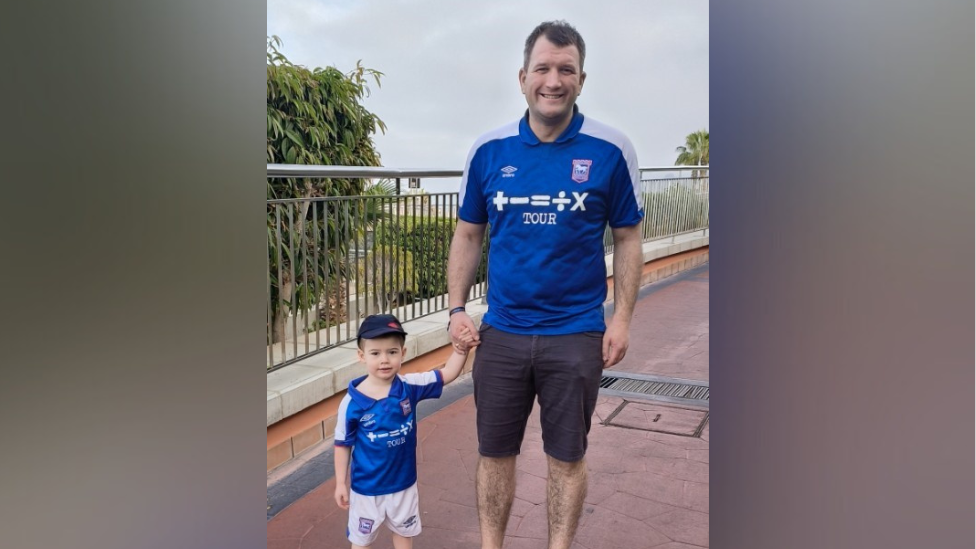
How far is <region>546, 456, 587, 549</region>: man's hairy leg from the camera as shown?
2.39 meters

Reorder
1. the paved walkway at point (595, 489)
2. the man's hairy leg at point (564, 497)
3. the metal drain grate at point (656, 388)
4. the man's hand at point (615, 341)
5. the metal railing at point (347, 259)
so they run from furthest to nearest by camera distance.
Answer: the metal drain grate at point (656, 388)
the metal railing at point (347, 259)
the paved walkway at point (595, 489)
the man's hairy leg at point (564, 497)
the man's hand at point (615, 341)

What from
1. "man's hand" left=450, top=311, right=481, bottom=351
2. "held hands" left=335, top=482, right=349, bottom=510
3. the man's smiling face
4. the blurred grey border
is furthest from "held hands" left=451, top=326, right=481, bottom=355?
the blurred grey border

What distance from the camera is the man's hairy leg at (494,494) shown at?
2445 mm

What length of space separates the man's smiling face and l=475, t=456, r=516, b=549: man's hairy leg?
1.06 m

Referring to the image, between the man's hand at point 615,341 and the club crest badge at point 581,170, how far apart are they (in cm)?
43

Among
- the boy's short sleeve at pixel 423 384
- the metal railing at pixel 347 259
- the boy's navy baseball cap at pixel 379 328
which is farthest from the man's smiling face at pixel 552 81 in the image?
the metal railing at pixel 347 259

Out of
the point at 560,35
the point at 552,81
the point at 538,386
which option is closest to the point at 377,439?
the point at 538,386

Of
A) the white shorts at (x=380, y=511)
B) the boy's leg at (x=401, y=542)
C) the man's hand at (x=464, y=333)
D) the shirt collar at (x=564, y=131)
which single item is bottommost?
the boy's leg at (x=401, y=542)

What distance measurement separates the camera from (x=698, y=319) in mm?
7238

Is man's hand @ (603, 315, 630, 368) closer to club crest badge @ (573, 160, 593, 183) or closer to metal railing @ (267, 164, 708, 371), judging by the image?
club crest badge @ (573, 160, 593, 183)
